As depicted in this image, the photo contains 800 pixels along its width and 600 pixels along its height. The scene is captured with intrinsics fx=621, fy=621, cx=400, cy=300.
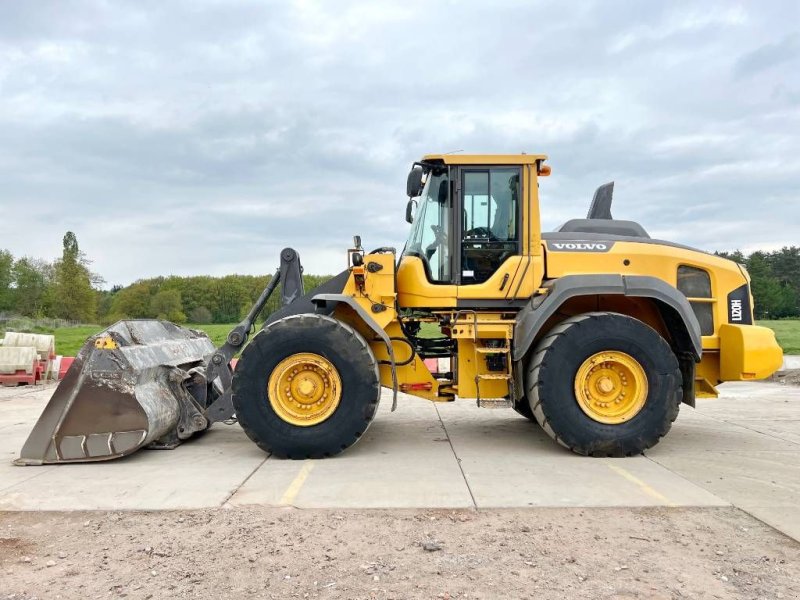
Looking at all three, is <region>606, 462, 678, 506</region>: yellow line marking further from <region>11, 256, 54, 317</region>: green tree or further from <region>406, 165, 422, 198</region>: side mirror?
<region>11, 256, 54, 317</region>: green tree

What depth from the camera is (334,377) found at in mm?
6152

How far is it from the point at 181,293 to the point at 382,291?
113ft

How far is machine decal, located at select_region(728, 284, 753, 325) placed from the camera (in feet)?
22.3

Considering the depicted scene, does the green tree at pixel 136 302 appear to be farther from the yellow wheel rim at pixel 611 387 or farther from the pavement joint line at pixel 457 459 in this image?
the yellow wheel rim at pixel 611 387

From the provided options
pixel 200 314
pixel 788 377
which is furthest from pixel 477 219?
pixel 200 314

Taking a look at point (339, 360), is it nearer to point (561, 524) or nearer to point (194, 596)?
point (561, 524)

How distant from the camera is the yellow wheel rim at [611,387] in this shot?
6137 mm

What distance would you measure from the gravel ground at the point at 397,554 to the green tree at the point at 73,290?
54315mm

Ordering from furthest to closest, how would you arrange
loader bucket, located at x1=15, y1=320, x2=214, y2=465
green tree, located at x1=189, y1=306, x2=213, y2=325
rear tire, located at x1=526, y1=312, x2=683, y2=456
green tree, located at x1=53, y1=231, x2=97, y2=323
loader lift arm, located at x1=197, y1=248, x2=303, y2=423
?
green tree, located at x1=53, y1=231, x2=97, y2=323 < green tree, located at x1=189, y1=306, x2=213, y2=325 < loader lift arm, located at x1=197, y1=248, x2=303, y2=423 < rear tire, located at x1=526, y1=312, x2=683, y2=456 < loader bucket, located at x1=15, y1=320, x2=214, y2=465

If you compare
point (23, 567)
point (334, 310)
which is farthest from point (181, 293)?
point (23, 567)

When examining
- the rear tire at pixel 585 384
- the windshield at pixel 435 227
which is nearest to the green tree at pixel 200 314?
the windshield at pixel 435 227

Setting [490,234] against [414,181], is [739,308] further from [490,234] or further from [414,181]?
[414,181]

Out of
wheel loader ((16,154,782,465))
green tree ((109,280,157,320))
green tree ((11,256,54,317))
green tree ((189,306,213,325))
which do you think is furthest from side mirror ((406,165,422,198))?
green tree ((11,256,54,317))

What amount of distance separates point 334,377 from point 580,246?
301 cm
